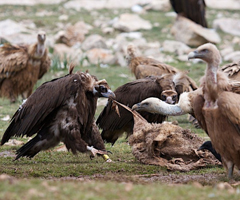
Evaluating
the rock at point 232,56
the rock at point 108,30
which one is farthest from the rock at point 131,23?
the rock at point 232,56

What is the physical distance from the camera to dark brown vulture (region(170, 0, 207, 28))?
2153 centimetres

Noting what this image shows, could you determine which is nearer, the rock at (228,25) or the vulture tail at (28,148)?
the vulture tail at (28,148)

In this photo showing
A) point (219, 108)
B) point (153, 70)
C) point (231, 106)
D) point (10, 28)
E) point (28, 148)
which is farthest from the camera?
point (10, 28)


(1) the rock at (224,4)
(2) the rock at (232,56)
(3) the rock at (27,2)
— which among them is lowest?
(1) the rock at (224,4)

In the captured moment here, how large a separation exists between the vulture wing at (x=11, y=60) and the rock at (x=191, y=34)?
27.3 ft

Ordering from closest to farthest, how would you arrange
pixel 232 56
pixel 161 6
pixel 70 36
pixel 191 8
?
pixel 232 56 → pixel 70 36 → pixel 191 8 → pixel 161 6

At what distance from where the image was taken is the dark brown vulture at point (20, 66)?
12.8 meters

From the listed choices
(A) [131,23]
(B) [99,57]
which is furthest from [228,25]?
(B) [99,57]

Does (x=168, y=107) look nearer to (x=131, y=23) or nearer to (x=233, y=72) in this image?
(x=233, y=72)

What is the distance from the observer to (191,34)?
19.8 m

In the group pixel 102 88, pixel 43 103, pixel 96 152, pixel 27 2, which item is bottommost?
pixel 27 2

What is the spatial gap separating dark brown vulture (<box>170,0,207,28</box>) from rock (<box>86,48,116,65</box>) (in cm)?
479

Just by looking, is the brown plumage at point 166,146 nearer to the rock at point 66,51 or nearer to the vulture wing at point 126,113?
the vulture wing at point 126,113

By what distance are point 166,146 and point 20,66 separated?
20.2ft
